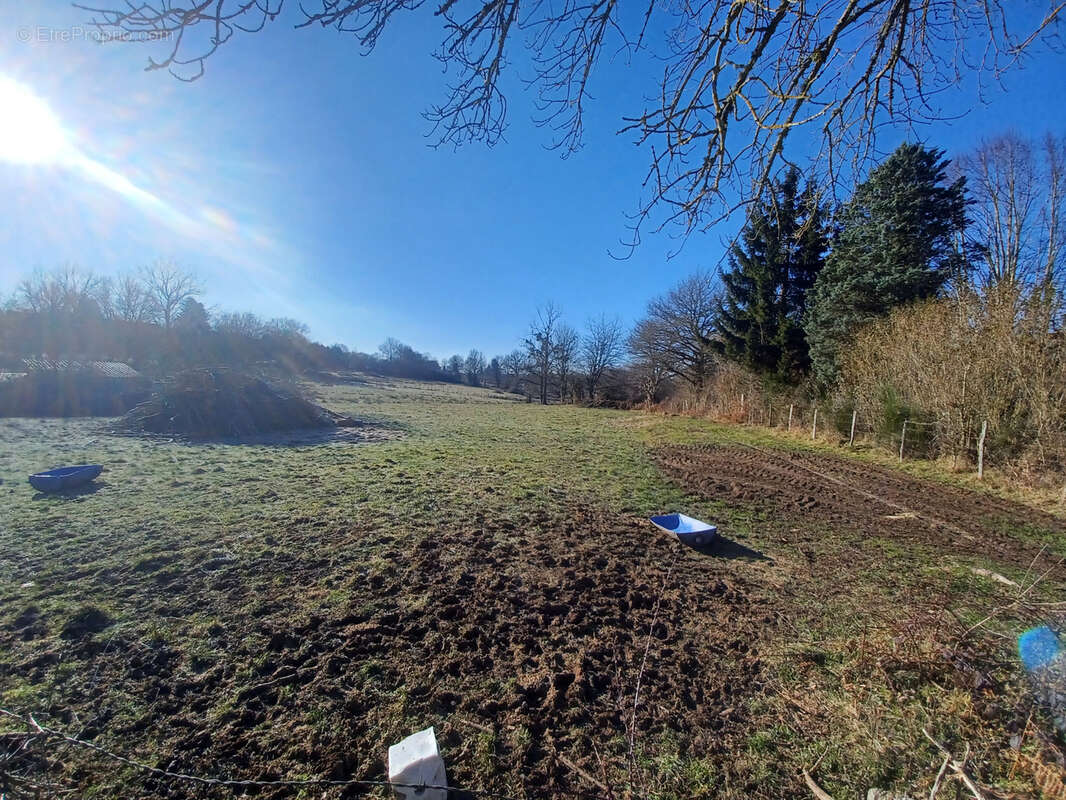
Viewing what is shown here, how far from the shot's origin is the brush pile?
36.4 feet

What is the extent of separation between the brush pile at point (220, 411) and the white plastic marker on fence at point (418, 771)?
40.2 ft

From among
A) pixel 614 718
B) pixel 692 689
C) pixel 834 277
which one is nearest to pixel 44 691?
pixel 614 718

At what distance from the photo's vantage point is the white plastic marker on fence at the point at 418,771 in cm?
155

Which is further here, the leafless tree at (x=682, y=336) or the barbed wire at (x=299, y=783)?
the leafless tree at (x=682, y=336)

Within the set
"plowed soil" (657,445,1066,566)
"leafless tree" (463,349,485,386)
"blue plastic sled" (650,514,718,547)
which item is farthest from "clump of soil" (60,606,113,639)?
"leafless tree" (463,349,485,386)

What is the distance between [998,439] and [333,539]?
11.2m

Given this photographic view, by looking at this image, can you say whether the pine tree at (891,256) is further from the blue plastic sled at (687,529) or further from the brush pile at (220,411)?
the brush pile at (220,411)

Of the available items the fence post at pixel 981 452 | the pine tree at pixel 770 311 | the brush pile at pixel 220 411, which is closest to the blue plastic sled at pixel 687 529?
the fence post at pixel 981 452

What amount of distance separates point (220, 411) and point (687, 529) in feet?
42.6

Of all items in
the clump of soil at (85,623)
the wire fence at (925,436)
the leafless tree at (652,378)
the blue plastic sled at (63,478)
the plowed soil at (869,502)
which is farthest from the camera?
the leafless tree at (652,378)

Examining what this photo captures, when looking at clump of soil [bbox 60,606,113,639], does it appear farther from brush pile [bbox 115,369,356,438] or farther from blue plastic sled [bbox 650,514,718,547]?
brush pile [bbox 115,369,356,438]

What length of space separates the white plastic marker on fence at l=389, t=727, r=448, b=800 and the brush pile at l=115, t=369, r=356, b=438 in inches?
483

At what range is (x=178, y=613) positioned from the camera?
9.27 feet

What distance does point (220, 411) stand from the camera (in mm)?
11758
